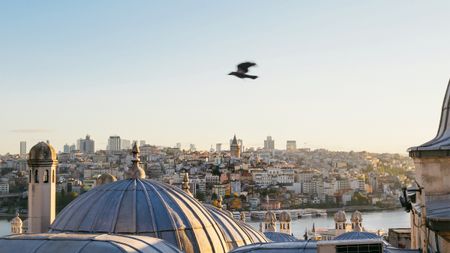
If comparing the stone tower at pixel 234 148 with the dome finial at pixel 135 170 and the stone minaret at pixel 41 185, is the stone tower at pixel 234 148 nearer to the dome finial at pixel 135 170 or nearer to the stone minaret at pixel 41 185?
the stone minaret at pixel 41 185

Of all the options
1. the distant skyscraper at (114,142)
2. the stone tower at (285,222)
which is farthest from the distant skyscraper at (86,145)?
the stone tower at (285,222)

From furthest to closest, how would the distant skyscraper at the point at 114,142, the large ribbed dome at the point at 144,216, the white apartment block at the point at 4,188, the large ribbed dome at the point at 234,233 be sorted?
the distant skyscraper at the point at 114,142 < the white apartment block at the point at 4,188 < the large ribbed dome at the point at 234,233 < the large ribbed dome at the point at 144,216

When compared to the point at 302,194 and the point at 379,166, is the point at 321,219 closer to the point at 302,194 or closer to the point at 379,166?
the point at 302,194

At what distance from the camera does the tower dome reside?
5469 mm

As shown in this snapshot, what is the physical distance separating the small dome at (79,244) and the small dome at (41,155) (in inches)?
202

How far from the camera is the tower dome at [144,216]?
547 cm

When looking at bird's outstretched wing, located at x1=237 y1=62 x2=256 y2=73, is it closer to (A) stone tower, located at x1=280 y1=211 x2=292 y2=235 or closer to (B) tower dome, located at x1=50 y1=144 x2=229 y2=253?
(B) tower dome, located at x1=50 y1=144 x2=229 y2=253

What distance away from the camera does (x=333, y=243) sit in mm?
4355

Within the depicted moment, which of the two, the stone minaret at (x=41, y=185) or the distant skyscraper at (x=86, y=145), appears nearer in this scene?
the stone minaret at (x=41, y=185)

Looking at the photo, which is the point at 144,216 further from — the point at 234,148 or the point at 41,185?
Result: the point at 234,148

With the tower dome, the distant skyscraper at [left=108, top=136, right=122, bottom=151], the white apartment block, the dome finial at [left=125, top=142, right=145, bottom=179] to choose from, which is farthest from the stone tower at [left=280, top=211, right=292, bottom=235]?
the distant skyscraper at [left=108, top=136, right=122, bottom=151]

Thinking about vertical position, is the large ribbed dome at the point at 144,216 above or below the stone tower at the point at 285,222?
above

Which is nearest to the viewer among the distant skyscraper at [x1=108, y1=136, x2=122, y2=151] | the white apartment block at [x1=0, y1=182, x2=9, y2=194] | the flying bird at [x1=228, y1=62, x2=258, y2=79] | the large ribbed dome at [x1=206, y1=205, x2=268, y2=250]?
the large ribbed dome at [x1=206, y1=205, x2=268, y2=250]

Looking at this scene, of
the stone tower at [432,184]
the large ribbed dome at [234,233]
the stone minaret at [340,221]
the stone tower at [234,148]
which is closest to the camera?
the stone tower at [432,184]
